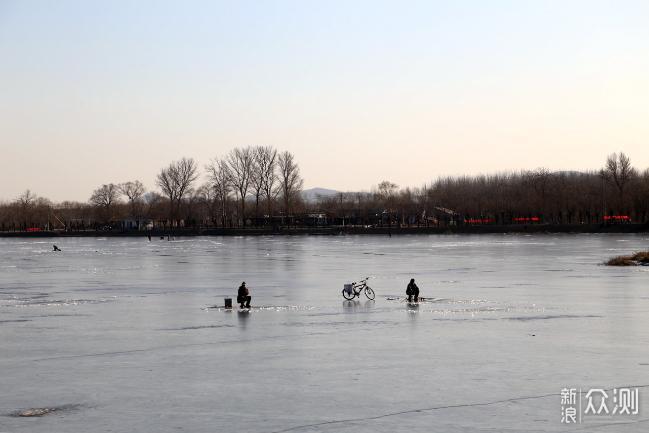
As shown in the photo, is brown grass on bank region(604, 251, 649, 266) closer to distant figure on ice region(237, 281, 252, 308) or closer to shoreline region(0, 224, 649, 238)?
distant figure on ice region(237, 281, 252, 308)

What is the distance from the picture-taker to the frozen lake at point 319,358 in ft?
45.5

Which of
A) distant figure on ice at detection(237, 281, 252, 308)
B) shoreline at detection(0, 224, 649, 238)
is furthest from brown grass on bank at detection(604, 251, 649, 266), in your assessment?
shoreline at detection(0, 224, 649, 238)

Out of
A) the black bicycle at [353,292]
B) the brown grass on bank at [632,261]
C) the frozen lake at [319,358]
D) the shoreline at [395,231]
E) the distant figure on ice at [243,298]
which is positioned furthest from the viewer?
the shoreline at [395,231]

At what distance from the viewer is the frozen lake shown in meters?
13.9

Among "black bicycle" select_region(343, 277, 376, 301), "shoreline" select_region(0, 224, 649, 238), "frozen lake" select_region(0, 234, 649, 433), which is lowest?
"frozen lake" select_region(0, 234, 649, 433)

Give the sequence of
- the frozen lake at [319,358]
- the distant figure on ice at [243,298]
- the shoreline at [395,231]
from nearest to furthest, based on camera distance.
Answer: the frozen lake at [319,358], the distant figure on ice at [243,298], the shoreline at [395,231]

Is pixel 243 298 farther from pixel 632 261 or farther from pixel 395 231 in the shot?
pixel 395 231

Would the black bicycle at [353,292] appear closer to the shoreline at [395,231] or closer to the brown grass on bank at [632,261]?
the brown grass on bank at [632,261]

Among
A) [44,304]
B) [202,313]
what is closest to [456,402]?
[202,313]

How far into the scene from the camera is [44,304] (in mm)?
33438

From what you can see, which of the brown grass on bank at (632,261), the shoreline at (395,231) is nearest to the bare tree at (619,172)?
the shoreline at (395,231)

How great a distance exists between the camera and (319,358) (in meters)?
19.5

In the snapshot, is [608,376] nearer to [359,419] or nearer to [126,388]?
[359,419]

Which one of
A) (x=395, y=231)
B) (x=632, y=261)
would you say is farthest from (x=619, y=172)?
(x=632, y=261)
